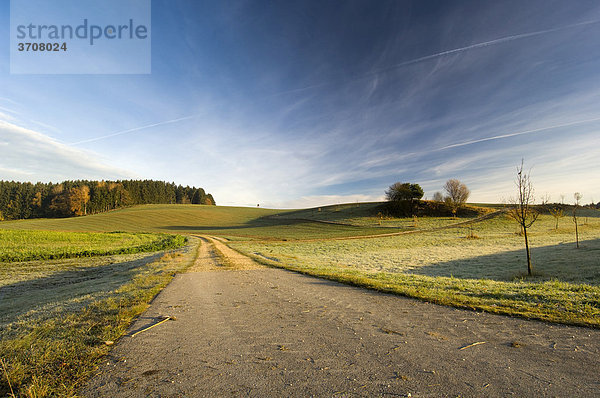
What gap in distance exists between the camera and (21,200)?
383 ft

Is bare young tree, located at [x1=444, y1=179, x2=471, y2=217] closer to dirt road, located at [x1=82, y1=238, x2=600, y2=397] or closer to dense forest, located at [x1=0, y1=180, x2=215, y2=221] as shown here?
dirt road, located at [x1=82, y1=238, x2=600, y2=397]

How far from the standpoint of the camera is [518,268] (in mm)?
18250

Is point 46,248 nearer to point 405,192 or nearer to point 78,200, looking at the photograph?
point 405,192

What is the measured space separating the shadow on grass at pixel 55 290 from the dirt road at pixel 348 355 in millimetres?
3976

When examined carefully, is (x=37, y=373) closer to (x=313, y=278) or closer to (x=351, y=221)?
(x=313, y=278)

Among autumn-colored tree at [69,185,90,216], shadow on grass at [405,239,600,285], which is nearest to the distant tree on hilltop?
shadow on grass at [405,239,600,285]

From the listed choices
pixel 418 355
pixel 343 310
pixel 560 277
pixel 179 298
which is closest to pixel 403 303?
pixel 343 310

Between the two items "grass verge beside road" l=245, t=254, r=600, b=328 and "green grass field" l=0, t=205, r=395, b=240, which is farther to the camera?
"green grass field" l=0, t=205, r=395, b=240

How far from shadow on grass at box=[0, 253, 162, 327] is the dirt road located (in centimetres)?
398

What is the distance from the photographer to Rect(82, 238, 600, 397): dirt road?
3414mm

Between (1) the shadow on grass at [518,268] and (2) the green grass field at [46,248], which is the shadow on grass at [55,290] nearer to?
(2) the green grass field at [46,248]

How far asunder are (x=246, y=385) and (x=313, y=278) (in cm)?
938

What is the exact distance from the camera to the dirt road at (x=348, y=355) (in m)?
3.41

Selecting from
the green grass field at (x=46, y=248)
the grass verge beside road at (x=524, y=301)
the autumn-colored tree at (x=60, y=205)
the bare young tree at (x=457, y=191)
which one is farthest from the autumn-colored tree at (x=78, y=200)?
the bare young tree at (x=457, y=191)
